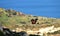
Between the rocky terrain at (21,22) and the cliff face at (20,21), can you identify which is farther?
the cliff face at (20,21)

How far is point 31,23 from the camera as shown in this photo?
198 feet

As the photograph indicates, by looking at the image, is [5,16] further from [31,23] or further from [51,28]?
Answer: [51,28]

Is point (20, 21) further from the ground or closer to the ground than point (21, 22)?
further from the ground

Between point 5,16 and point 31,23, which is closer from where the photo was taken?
point 31,23

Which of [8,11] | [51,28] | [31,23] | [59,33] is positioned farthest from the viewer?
[8,11]

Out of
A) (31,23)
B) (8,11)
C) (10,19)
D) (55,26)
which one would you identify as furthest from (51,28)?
(8,11)

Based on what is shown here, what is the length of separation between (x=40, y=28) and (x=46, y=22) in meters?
6.55

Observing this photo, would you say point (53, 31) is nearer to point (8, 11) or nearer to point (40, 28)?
point (40, 28)

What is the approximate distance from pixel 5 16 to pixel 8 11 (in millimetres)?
5109

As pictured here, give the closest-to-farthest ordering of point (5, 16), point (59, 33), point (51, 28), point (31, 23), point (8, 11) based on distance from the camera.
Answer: point (59, 33)
point (51, 28)
point (31, 23)
point (5, 16)
point (8, 11)

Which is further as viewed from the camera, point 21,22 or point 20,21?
point 20,21

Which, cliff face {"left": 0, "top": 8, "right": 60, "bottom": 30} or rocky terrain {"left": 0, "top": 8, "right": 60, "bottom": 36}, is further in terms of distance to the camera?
cliff face {"left": 0, "top": 8, "right": 60, "bottom": 30}

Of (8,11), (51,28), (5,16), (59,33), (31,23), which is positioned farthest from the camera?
(8,11)

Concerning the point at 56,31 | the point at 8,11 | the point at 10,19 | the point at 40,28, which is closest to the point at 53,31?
the point at 56,31
